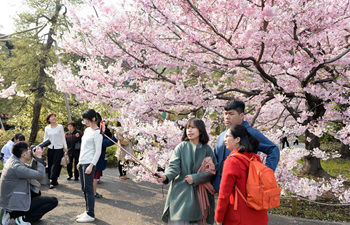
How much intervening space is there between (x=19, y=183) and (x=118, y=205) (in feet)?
7.03

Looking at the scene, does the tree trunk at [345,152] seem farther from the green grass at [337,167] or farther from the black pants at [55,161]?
the black pants at [55,161]

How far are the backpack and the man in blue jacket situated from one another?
350 mm

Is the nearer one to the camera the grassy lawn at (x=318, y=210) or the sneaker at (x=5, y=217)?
the sneaker at (x=5, y=217)

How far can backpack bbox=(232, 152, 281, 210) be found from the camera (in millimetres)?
2236

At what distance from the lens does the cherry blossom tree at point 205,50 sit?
4176mm

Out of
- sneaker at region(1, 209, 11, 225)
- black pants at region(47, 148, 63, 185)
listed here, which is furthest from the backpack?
black pants at region(47, 148, 63, 185)

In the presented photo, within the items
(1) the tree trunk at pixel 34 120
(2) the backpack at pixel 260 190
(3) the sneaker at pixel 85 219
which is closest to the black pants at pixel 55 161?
(3) the sneaker at pixel 85 219

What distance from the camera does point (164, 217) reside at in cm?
295

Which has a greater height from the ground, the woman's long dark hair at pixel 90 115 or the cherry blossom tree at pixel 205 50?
the cherry blossom tree at pixel 205 50

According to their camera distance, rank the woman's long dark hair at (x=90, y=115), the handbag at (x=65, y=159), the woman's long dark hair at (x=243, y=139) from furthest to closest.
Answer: the handbag at (x=65, y=159) < the woman's long dark hair at (x=90, y=115) < the woman's long dark hair at (x=243, y=139)

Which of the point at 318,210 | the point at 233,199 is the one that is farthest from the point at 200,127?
the point at 318,210

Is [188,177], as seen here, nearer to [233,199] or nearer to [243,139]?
[233,199]

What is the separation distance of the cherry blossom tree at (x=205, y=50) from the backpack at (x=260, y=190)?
6.42 feet

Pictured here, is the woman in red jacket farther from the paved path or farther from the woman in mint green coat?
the paved path
